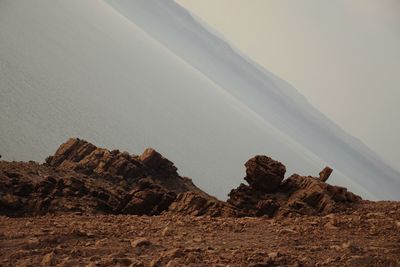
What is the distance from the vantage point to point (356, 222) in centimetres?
1859

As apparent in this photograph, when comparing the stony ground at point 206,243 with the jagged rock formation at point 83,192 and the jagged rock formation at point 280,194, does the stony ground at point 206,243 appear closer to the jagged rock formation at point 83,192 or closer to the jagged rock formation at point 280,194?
the jagged rock formation at point 280,194

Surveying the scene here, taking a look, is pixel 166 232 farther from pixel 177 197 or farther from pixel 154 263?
pixel 177 197

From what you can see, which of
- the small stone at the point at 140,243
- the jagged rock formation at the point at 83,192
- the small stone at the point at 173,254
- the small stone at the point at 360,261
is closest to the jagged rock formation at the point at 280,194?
the jagged rock formation at the point at 83,192

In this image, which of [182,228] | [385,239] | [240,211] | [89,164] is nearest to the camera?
[385,239]

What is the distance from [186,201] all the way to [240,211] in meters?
4.29

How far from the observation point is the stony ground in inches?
480

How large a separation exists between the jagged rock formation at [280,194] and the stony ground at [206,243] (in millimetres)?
6878

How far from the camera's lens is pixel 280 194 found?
101 ft

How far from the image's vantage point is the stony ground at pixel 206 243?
40.0ft

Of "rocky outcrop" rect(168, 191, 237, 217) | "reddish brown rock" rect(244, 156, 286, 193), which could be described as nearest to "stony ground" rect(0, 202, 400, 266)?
"rocky outcrop" rect(168, 191, 237, 217)

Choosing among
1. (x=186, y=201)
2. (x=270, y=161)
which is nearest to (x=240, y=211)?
(x=186, y=201)

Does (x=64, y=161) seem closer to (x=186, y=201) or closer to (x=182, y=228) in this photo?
(x=186, y=201)

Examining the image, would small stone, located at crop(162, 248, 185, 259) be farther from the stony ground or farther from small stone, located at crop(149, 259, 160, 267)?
small stone, located at crop(149, 259, 160, 267)

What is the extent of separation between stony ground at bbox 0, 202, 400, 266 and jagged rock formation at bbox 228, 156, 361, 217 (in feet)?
22.6
